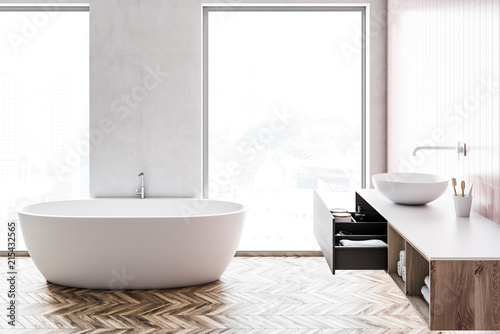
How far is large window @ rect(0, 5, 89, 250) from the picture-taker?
16.3 ft

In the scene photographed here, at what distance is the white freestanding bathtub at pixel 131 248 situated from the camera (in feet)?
12.5

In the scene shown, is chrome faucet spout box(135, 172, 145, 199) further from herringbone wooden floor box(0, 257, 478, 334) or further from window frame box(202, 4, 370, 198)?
herringbone wooden floor box(0, 257, 478, 334)

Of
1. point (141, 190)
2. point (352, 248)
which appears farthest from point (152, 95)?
point (352, 248)

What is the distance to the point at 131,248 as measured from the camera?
12.6 feet

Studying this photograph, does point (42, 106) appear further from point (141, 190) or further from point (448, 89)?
point (448, 89)

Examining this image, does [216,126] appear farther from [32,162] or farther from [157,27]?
[32,162]

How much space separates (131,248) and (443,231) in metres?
2.22

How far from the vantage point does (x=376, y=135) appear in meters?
4.89

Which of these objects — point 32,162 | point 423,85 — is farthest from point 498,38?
point 32,162

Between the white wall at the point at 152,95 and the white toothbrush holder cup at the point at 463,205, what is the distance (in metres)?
2.13

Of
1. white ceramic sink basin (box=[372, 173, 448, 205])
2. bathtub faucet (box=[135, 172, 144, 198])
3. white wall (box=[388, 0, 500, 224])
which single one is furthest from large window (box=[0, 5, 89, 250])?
white ceramic sink basin (box=[372, 173, 448, 205])

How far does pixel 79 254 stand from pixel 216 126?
1760 millimetres

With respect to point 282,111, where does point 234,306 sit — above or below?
below

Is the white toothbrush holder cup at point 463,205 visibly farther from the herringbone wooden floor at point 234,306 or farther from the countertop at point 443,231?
the herringbone wooden floor at point 234,306
